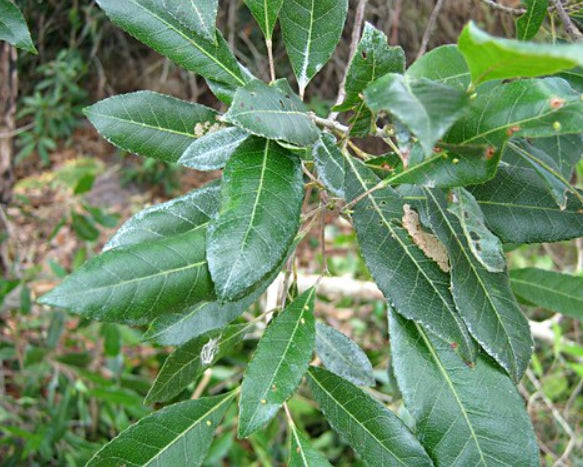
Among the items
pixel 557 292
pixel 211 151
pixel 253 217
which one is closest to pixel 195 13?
pixel 211 151

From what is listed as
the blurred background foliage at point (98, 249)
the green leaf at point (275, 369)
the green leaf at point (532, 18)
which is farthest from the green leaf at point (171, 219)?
the blurred background foliage at point (98, 249)

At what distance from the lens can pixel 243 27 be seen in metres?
3.19

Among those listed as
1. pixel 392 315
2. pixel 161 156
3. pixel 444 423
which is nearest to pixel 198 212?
pixel 161 156

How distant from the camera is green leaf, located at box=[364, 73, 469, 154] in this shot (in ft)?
1.34

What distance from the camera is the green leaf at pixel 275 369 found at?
588 mm

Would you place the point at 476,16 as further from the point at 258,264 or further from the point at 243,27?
the point at 258,264

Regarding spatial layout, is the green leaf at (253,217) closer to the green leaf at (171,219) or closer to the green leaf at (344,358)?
the green leaf at (171,219)

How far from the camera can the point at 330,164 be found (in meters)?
0.60

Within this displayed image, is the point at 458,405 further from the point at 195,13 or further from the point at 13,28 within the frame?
the point at 13,28

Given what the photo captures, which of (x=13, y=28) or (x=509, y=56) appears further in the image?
(x=13, y=28)

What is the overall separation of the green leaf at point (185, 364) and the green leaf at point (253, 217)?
0.75ft

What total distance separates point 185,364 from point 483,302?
1.24ft

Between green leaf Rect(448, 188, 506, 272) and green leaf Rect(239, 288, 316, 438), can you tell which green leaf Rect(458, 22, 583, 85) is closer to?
green leaf Rect(448, 188, 506, 272)

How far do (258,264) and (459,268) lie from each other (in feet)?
0.72
